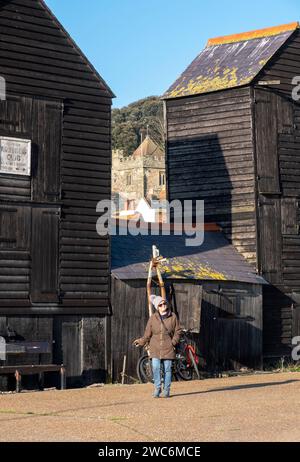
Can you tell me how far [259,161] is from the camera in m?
31.6

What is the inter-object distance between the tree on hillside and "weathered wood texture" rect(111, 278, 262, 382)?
333 ft

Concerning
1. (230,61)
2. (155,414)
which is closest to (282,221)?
(230,61)

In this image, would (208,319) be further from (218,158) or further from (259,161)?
(218,158)

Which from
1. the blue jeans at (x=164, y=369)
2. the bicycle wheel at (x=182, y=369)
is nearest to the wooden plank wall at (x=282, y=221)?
the bicycle wheel at (x=182, y=369)

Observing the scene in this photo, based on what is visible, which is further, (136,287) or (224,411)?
(136,287)

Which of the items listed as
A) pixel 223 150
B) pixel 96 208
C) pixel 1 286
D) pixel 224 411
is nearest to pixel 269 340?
pixel 223 150

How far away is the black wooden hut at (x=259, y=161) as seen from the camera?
103ft

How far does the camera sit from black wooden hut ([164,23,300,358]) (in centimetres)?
3152

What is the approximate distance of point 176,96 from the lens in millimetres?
34000

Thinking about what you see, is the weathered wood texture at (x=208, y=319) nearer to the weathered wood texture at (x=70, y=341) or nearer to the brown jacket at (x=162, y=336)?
the weathered wood texture at (x=70, y=341)

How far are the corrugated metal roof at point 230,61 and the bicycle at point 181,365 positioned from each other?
10.2 m

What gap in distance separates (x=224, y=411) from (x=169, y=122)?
19.4 metres

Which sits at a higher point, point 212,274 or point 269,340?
point 212,274
